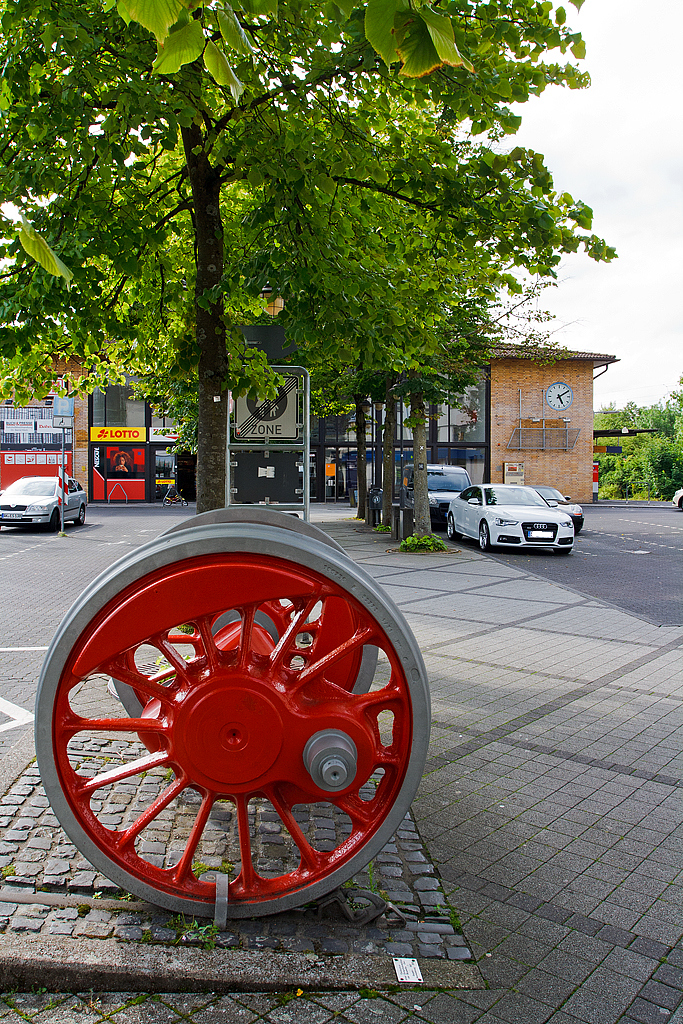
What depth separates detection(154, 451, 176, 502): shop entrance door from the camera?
4088 cm

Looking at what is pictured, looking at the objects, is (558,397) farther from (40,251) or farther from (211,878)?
(40,251)

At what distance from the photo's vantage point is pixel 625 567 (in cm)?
1491

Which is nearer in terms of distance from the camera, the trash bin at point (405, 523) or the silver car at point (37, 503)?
Answer: the trash bin at point (405, 523)

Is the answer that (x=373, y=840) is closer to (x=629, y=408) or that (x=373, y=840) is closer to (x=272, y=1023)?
(x=272, y=1023)

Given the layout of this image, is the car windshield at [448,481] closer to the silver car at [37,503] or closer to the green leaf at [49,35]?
the silver car at [37,503]

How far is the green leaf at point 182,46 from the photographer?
1.82m

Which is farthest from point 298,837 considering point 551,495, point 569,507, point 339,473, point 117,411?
point 117,411

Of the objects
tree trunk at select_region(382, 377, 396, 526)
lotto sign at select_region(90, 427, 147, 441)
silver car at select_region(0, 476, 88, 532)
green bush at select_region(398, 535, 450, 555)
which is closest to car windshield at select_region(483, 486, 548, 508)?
green bush at select_region(398, 535, 450, 555)

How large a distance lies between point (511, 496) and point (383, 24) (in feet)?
57.6

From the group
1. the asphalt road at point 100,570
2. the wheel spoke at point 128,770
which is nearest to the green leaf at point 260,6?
the wheel spoke at point 128,770

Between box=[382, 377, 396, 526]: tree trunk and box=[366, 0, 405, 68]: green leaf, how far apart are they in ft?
58.1

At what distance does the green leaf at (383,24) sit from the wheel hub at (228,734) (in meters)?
1.87

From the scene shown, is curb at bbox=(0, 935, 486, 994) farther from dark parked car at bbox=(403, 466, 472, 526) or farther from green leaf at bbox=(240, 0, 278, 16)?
dark parked car at bbox=(403, 466, 472, 526)

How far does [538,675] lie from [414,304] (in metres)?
3.36
